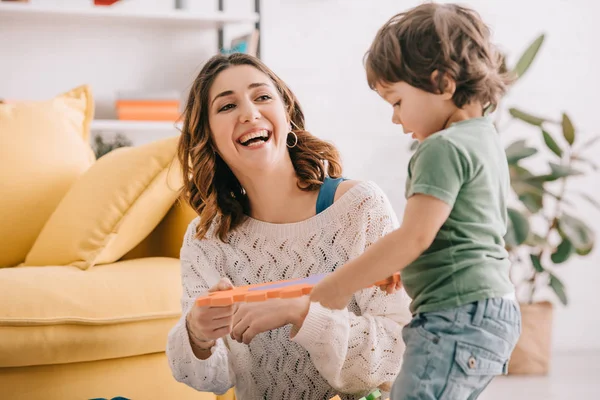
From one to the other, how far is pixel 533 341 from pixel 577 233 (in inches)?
19.2

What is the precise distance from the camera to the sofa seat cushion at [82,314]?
66.1 inches

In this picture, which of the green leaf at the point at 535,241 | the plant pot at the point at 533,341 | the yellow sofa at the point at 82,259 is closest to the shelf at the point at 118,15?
the yellow sofa at the point at 82,259

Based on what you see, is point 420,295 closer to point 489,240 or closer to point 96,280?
point 489,240

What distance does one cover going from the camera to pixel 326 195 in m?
1.56

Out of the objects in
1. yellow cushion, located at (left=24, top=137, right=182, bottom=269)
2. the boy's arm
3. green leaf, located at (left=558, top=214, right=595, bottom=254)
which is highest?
the boy's arm

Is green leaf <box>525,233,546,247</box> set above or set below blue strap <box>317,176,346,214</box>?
below

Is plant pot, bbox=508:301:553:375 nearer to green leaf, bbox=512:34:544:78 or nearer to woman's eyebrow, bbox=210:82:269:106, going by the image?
green leaf, bbox=512:34:544:78

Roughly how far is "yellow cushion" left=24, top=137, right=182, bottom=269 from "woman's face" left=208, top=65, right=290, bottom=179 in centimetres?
51

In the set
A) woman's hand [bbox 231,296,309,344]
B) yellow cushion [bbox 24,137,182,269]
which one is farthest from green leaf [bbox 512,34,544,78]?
woman's hand [bbox 231,296,309,344]

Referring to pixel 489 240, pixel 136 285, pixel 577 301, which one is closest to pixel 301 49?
pixel 577 301

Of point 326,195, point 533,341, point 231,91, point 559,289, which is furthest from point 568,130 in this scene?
point 231,91

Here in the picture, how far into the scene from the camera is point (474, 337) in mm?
939

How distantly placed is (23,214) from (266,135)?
1030 mm

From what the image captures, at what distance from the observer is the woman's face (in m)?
1.49
